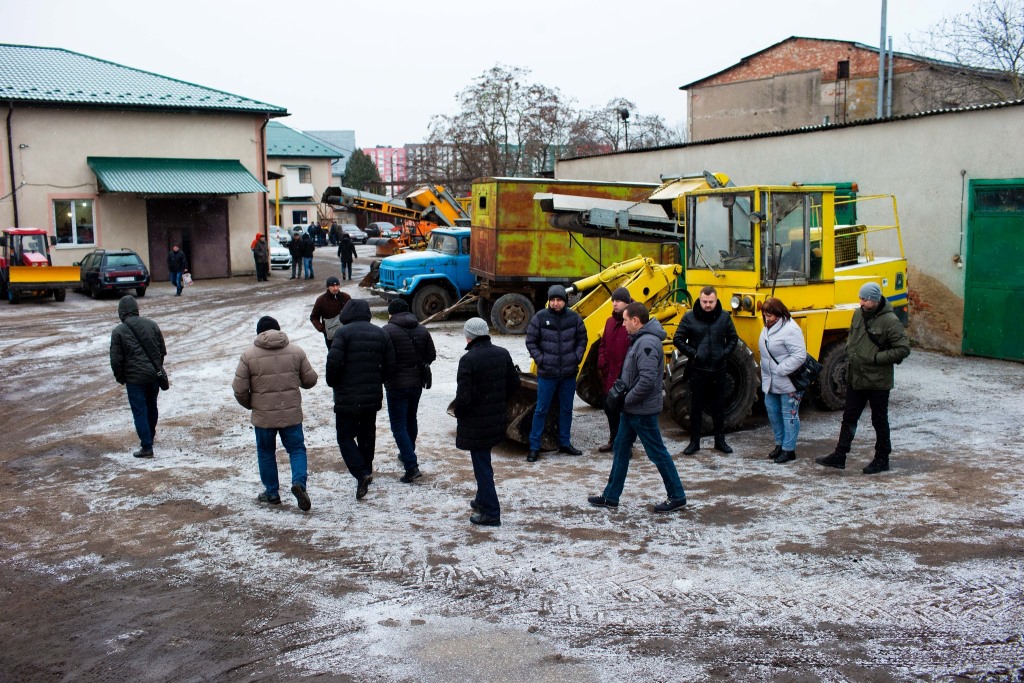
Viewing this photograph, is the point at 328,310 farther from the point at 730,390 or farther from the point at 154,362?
the point at 730,390

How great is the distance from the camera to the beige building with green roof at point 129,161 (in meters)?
28.4

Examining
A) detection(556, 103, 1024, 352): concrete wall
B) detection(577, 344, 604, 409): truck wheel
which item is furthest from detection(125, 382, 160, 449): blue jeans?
detection(556, 103, 1024, 352): concrete wall

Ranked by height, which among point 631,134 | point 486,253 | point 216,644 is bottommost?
point 216,644

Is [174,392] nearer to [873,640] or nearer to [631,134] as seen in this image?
[873,640]

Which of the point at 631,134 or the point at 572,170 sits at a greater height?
the point at 631,134

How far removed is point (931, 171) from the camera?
14906 millimetres

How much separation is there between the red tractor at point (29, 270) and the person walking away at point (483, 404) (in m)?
20.4

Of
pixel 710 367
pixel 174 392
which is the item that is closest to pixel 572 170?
pixel 174 392

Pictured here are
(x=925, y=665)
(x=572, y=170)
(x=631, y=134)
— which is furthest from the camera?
(x=631, y=134)

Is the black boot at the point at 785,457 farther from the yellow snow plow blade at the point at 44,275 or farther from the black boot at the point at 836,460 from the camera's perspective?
the yellow snow plow blade at the point at 44,275

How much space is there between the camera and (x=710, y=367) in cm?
899

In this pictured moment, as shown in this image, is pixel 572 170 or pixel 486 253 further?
pixel 572 170

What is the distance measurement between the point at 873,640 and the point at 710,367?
415cm

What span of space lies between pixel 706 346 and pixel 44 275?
67.8 feet
